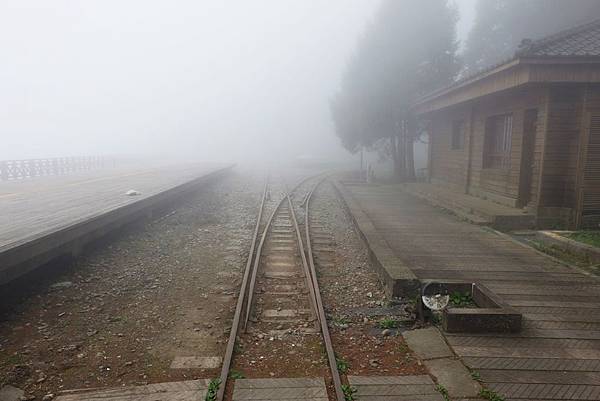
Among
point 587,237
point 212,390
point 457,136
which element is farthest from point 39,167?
point 587,237

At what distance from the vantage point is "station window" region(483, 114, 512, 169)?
12.6 meters

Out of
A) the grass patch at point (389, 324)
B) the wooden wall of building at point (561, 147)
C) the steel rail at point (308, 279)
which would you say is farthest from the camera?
the wooden wall of building at point (561, 147)

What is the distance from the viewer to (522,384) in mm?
3922

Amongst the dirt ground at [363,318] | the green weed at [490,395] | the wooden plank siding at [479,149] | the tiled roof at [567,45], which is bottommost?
the dirt ground at [363,318]

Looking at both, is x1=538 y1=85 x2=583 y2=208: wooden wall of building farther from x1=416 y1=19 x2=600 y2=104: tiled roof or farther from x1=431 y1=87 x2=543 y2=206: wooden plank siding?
x1=416 y1=19 x2=600 y2=104: tiled roof

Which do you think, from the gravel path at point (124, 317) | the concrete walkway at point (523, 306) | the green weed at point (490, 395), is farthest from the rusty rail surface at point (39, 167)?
the green weed at point (490, 395)

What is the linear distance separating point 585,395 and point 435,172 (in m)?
16.4

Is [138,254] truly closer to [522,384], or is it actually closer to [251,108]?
[522,384]

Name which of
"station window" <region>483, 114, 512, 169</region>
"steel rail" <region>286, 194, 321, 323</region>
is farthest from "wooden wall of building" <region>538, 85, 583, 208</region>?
"steel rail" <region>286, 194, 321, 323</region>

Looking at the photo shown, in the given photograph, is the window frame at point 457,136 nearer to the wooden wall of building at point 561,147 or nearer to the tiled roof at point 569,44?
the tiled roof at point 569,44

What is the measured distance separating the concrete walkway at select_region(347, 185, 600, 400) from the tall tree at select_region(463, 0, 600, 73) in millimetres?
18252

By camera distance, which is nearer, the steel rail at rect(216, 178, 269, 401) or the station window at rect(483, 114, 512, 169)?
the steel rail at rect(216, 178, 269, 401)

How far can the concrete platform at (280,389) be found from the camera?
12.7 feet

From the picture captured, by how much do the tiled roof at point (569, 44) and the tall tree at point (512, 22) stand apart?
13724 millimetres
